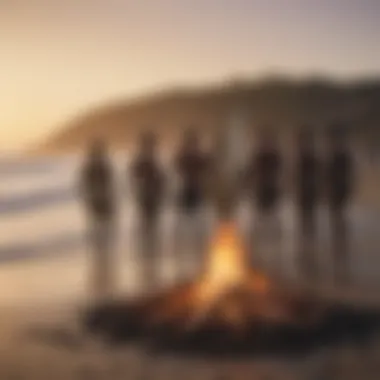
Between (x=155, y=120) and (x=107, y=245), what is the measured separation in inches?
10.9

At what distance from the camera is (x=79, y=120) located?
1.90 metres

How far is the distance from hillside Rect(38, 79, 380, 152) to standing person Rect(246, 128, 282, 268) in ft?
0.18

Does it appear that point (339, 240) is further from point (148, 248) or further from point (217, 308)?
point (148, 248)

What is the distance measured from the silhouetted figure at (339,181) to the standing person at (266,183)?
110 millimetres

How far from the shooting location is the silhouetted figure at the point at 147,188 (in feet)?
6.21

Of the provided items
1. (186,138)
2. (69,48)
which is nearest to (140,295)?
(186,138)

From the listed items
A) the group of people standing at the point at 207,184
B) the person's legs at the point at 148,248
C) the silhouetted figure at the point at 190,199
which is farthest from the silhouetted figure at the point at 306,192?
the person's legs at the point at 148,248

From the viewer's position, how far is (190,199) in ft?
6.19

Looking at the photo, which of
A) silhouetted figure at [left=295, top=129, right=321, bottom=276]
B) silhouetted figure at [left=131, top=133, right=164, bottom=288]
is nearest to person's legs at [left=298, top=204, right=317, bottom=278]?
silhouetted figure at [left=295, top=129, right=321, bottom=276]

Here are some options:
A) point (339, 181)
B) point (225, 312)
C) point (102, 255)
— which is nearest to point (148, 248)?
point (102, 255)

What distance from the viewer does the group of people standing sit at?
74.3 inches

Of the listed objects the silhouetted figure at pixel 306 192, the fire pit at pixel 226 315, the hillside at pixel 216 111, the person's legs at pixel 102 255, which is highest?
the hillside at pixel 216 111

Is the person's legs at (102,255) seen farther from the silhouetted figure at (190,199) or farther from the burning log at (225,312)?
the silhouetted figure at (190,199)

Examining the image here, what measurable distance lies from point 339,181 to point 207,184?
273 millimetres
